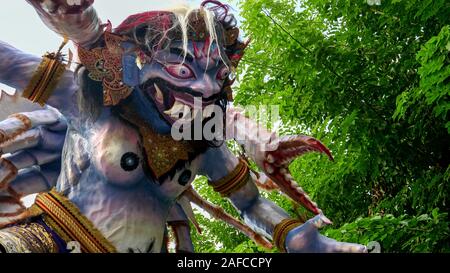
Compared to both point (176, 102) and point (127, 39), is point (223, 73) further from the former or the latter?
point (127, 39)

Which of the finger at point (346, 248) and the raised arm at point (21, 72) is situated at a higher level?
the raised arm at point (21, 72)

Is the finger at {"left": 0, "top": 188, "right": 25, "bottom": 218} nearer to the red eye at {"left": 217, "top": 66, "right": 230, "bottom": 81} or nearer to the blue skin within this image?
the blue skin

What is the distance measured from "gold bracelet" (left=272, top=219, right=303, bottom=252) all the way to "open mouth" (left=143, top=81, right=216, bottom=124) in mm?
568

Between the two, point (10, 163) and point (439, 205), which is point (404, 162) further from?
point (10, 163)

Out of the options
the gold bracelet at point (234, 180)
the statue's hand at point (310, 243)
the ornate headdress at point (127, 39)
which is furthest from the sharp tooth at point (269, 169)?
the ornate headdress at point (127, 39)

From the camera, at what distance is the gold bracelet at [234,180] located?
2928 millimetres

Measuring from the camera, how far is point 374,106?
14.4 ft

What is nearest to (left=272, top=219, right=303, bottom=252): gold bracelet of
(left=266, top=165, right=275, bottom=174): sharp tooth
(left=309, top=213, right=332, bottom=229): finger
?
(left=309, top=213, right=332, bottom=229): finger

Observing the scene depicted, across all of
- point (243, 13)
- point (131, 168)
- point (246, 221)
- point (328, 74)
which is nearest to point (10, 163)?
point (131, 168)

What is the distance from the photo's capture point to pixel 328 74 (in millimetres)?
4250

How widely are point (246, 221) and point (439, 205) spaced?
72.7 inches

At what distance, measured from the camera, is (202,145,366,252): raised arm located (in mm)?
2836

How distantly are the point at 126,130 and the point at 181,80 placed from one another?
272mm

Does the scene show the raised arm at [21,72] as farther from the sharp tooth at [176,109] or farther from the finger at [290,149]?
the finger at [290,149]
